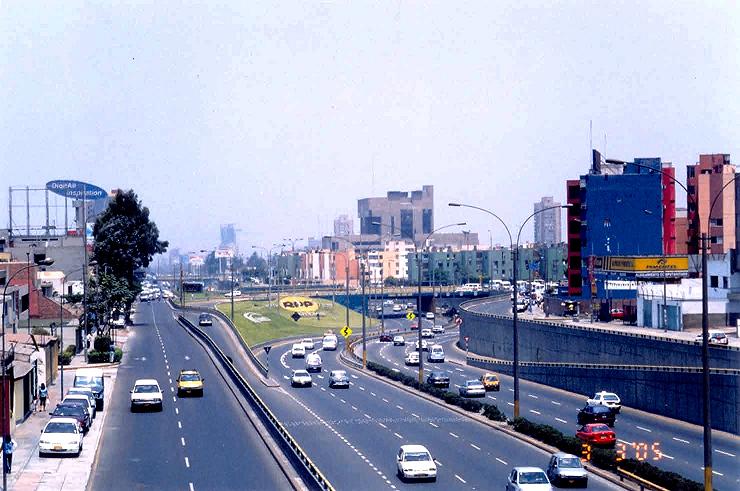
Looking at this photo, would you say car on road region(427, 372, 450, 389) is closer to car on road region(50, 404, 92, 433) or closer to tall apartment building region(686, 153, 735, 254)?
car on road region(50, 404, 92, 433)

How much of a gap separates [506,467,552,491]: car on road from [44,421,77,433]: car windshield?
19104 millimetres

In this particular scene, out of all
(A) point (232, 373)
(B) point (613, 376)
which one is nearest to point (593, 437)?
(B) point (613, 376)

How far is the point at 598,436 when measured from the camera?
43.0m

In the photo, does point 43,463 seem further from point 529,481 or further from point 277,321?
point 277,321

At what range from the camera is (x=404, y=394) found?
66.8 meters

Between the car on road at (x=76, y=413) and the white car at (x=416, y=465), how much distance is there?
16995mm

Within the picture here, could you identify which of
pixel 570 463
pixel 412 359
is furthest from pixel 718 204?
Result: pixel 570 463

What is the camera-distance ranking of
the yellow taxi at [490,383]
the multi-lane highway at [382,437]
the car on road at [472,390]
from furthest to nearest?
the yellow taxi at [490,383] → the car on road at [472,390] → the multi-lane highway at [382,437]

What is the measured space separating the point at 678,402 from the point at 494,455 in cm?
1519

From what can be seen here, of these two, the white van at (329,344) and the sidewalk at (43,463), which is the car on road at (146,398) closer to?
the sidewalk at (43,463)

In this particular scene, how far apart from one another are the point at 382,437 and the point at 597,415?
1029cm

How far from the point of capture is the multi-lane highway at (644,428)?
126 feet

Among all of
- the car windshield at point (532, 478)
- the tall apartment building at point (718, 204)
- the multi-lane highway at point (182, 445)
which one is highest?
the tall apartment building at point (718, 204)

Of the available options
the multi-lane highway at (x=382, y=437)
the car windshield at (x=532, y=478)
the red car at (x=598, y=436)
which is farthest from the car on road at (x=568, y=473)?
the red car at (x=598, y=436)
